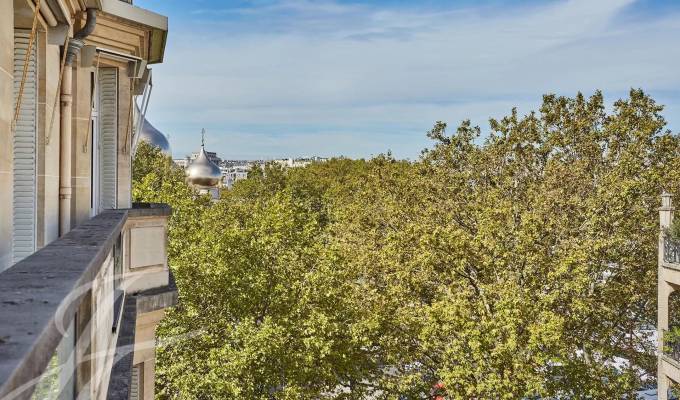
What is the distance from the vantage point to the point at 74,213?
263 inches

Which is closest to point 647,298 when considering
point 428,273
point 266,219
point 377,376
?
point 428,273

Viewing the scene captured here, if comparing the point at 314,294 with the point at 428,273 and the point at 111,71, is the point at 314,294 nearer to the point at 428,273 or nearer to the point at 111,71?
the point at 428,273

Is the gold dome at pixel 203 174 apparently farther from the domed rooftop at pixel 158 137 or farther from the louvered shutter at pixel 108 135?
the louvered shutter at pixel 108 135

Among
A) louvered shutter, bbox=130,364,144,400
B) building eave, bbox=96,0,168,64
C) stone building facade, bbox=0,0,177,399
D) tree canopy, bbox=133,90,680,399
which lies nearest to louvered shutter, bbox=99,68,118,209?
stone building facade, bbox=0,0,177,399

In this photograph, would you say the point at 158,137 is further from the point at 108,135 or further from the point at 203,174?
the point at 108,135

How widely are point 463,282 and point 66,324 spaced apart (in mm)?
16573

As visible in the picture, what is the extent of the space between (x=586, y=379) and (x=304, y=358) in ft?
22.5

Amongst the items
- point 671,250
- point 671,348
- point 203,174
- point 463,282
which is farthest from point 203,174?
point 671,348

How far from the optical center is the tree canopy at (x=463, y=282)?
16.2 m

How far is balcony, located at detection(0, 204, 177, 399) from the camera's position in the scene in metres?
1.49

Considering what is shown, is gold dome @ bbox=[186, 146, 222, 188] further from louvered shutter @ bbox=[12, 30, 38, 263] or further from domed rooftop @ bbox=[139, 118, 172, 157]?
louvered shutter @ bbox=[12, 30, 38, 263]

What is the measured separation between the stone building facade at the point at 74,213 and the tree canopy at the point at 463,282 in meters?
7.84

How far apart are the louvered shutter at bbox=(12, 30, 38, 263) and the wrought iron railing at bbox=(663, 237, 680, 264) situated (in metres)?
18.0

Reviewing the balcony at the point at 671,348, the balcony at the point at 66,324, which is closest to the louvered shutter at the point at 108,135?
the balcony at the point at 66,324
